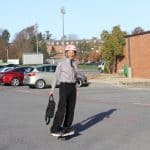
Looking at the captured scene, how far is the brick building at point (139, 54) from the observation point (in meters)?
43.8

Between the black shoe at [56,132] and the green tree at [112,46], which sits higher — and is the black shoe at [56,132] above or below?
below

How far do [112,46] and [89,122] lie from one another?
3573 cm

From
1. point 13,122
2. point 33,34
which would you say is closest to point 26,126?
point 13,122

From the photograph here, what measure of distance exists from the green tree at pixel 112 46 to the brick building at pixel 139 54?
1038mm

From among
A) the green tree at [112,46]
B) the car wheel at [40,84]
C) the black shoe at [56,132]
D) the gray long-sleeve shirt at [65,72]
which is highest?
the green tree at [112,46]

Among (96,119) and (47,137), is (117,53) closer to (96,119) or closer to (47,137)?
(96,119)

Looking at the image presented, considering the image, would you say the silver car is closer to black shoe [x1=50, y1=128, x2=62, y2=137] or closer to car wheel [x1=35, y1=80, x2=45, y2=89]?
car wheel [x1=35, y1=80, x2=45, y2=89]

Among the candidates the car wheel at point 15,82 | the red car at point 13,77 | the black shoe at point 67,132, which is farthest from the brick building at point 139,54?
the black shoe at point 67,132

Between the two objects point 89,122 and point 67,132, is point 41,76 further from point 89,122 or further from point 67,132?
point 67,132

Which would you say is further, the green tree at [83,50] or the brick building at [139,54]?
the green tree at [83,50]

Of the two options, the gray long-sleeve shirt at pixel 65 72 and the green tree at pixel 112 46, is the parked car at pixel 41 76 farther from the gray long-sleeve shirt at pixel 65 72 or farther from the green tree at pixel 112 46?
the gray long-sleeve shirt at pixel 65 72

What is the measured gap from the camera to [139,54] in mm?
44875

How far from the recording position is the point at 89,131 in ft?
38.5

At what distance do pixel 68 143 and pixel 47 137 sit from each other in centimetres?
86
